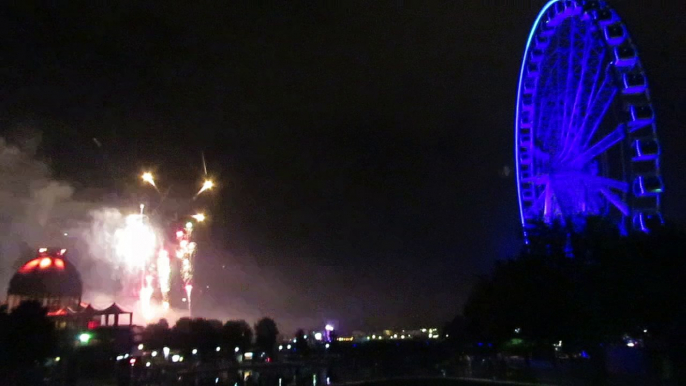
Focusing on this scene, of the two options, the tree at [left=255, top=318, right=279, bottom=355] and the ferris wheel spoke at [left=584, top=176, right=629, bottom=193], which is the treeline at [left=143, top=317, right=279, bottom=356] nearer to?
the tree at [left=255, top=318, right=279, bottom=355]

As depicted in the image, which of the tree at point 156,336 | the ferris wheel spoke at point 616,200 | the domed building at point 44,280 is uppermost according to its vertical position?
the domed building at point 44,280

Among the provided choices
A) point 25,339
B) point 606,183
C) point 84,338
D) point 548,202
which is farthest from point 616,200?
point 84,338

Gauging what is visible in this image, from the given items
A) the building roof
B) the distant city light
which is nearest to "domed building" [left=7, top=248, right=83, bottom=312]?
the building roof

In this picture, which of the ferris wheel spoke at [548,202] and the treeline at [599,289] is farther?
the ferris wheel spoke at [548,202]

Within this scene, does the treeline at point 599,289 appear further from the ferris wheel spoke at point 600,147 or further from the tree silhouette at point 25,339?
the tree silhouette at point 25,339

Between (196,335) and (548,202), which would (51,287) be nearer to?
(196,335)

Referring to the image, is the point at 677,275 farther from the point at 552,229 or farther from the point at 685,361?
the point at 552,229

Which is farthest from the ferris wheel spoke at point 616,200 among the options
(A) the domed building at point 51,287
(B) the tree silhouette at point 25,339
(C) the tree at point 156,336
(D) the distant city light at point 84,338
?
(C) the tree at point 156,336
